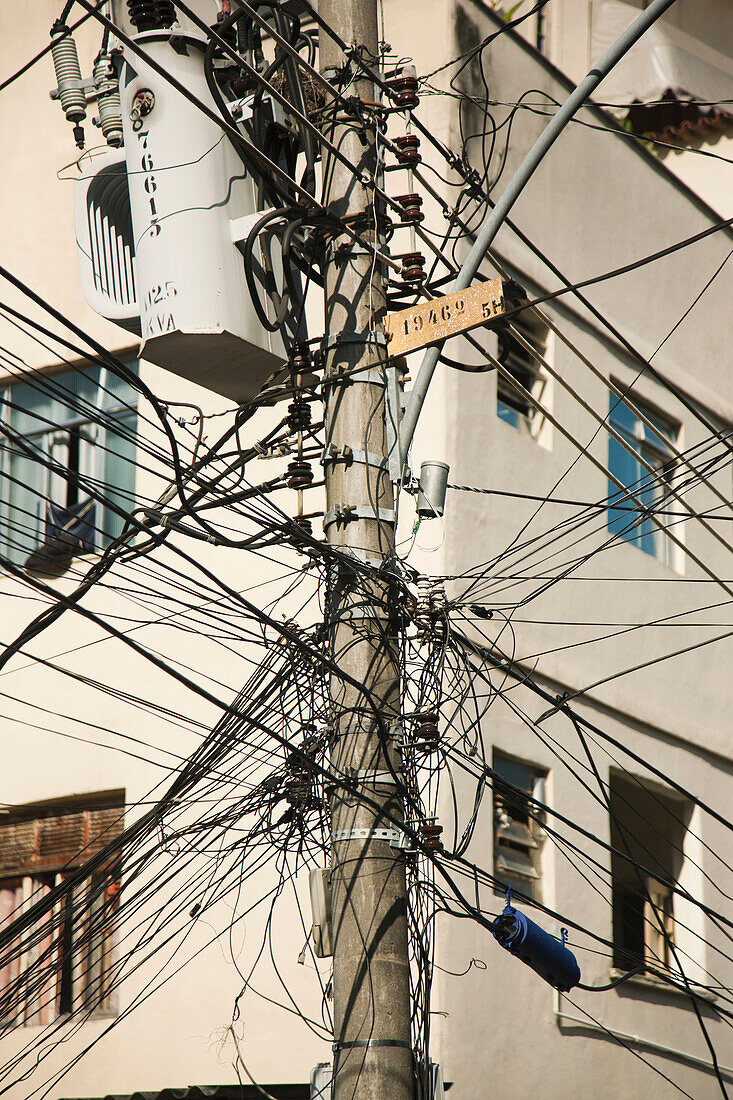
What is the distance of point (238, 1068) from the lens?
10.5 metres

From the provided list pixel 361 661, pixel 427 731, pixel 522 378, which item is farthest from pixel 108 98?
pixel 522 378

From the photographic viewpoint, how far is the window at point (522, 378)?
12.5 meters

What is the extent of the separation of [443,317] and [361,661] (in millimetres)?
1513

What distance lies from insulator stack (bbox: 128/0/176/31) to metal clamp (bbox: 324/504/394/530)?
2694 millimetres

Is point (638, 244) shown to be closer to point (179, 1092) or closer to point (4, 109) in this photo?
point (4, 109)

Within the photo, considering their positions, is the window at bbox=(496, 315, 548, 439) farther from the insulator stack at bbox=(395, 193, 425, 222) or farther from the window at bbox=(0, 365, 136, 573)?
the insulator stack at bbox=(395, 193, 425, 222)

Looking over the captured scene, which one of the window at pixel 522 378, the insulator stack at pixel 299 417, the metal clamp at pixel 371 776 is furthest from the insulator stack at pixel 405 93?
the window at pixel 522 378

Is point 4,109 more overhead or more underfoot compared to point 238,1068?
more overhead

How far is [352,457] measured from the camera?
644 cm

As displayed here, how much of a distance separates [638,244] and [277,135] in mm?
7573

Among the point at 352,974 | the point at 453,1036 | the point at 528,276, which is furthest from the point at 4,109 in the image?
the point at 352,974

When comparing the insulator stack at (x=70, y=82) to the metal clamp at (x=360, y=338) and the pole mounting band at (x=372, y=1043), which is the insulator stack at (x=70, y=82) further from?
the pole mounting band at (x=372, y=1043)

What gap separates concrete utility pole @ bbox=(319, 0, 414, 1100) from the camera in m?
5.68

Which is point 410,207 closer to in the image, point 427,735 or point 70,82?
point 427,735
